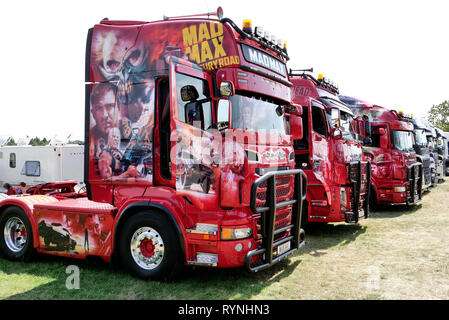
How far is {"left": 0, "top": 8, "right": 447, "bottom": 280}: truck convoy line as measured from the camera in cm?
512

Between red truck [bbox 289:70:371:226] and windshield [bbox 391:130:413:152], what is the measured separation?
13.6 ft

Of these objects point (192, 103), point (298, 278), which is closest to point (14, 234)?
point (192, 103)

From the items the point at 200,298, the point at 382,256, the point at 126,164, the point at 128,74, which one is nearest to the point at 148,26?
the point at 128,74

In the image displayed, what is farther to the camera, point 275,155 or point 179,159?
point 275,155

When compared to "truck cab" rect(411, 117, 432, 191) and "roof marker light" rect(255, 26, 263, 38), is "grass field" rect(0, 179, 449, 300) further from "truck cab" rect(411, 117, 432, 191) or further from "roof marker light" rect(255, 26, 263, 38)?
"truck cab" rect(411, 117, 432, 191)

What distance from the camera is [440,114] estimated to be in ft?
199

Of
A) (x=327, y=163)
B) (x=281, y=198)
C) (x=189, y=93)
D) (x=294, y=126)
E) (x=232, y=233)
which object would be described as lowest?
(x=232, y=233)

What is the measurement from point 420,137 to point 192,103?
46.6ft

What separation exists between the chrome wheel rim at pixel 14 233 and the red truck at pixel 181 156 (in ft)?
1.08

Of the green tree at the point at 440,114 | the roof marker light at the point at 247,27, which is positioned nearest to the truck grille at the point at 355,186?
the roof marker light at the point at 247,27

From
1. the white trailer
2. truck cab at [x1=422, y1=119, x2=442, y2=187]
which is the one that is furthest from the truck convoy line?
truck cab at [x1=422, y1=119, x2=442, y2=187]

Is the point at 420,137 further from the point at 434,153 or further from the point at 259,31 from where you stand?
the point at 259,31

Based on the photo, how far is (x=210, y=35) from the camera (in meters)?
5.62
